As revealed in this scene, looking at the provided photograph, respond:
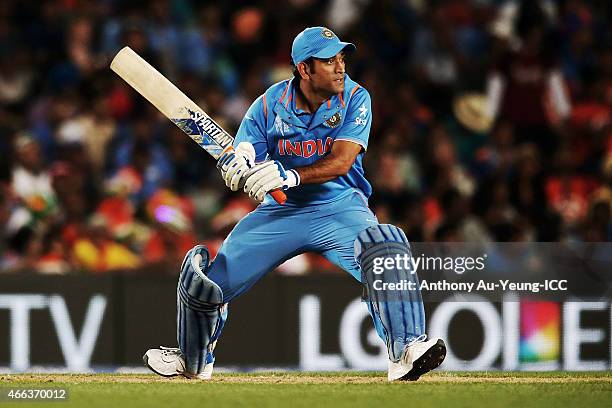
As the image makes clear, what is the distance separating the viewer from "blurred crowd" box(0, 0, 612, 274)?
11.0 meters

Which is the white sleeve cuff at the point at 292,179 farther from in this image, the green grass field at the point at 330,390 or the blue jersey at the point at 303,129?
the green grass field at the point at 330,390

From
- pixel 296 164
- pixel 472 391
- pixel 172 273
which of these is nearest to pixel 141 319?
pixel 172 273

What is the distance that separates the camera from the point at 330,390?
725 cm

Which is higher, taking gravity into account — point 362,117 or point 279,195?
point 362,117

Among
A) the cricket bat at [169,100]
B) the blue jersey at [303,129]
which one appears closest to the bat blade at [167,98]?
the cricket bat at [169,100]

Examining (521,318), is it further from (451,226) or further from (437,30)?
(437,30)

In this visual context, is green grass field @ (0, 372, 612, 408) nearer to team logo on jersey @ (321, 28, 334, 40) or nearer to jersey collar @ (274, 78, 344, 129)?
jersey collar @ (274, 78, 344, 129)

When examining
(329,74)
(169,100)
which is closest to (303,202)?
(329,74)

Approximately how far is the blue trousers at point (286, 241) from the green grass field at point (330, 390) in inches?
22.1

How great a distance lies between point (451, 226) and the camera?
35.1 ft

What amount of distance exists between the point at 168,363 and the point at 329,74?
1.73 meters

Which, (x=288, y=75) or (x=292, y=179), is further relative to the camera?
(x=288, y=75)

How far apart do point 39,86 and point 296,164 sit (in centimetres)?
542

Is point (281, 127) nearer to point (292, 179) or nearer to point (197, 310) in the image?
point (292, 179)
